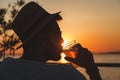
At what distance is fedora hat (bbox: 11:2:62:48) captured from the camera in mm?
2653

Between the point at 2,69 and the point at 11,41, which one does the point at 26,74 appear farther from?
the point at 11,41

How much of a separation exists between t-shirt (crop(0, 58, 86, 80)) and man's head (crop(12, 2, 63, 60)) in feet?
1.53

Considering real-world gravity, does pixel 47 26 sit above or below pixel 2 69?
above

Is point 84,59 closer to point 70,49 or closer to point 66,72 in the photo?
point 70,49

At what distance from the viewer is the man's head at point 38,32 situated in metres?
2.62

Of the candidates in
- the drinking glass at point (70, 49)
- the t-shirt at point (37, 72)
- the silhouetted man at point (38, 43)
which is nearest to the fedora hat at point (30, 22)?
the silhouetted man at point (38, 43)

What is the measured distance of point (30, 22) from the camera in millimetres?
2695

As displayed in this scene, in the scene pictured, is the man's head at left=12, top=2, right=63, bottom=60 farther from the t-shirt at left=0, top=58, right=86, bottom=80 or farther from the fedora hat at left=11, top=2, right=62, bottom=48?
the t-shirt at left=0, top=58, right=86, bottom=80

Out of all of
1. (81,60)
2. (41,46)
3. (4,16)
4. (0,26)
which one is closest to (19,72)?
(41,46)

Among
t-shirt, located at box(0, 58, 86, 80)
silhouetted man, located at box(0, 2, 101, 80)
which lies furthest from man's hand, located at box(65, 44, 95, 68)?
t-shirt, located at box(0, 58, 86, 80)

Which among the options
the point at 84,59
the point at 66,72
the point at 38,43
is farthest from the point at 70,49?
the point at 66,72

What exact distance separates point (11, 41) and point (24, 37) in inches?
986

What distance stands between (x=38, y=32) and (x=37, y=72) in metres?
0.59

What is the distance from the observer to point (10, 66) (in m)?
2.17
